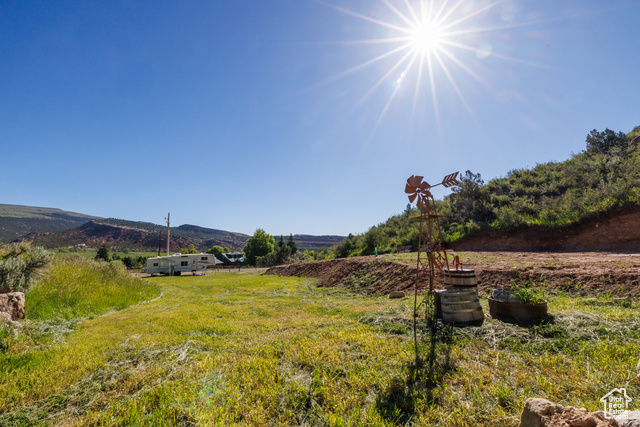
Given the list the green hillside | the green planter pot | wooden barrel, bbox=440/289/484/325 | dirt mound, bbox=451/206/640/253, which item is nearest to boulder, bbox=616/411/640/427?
wooden barrel, bbox=440/289/484/325

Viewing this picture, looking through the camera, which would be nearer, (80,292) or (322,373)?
(322,373)

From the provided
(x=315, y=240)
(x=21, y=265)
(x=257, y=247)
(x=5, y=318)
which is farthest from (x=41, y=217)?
(x=5, y=318)

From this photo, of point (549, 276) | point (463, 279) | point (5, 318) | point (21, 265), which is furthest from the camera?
point (549, 276)

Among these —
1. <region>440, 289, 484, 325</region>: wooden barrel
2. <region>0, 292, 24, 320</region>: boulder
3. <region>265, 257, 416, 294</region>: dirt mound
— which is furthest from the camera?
<region>265, 257, 416, 294</region>: dirt mound

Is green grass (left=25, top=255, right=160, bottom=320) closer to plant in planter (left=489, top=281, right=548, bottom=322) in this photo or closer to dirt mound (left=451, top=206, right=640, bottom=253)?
plant in planter (left=489, top=281, right=548, bottom=322)

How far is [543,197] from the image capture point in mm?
21641

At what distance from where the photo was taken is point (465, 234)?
23047 millimetres

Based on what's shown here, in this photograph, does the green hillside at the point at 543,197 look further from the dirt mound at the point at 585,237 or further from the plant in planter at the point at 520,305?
the plant in planter at the point at 520,305

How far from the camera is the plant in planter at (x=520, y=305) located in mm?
4648

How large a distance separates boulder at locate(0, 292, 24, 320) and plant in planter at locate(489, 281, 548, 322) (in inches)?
401

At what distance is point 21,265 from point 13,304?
1361 millimetres

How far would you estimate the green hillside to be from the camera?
56.6ft

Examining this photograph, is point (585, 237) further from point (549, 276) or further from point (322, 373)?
point (322, 373)

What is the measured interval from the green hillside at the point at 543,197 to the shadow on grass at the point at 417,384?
59.0ft
